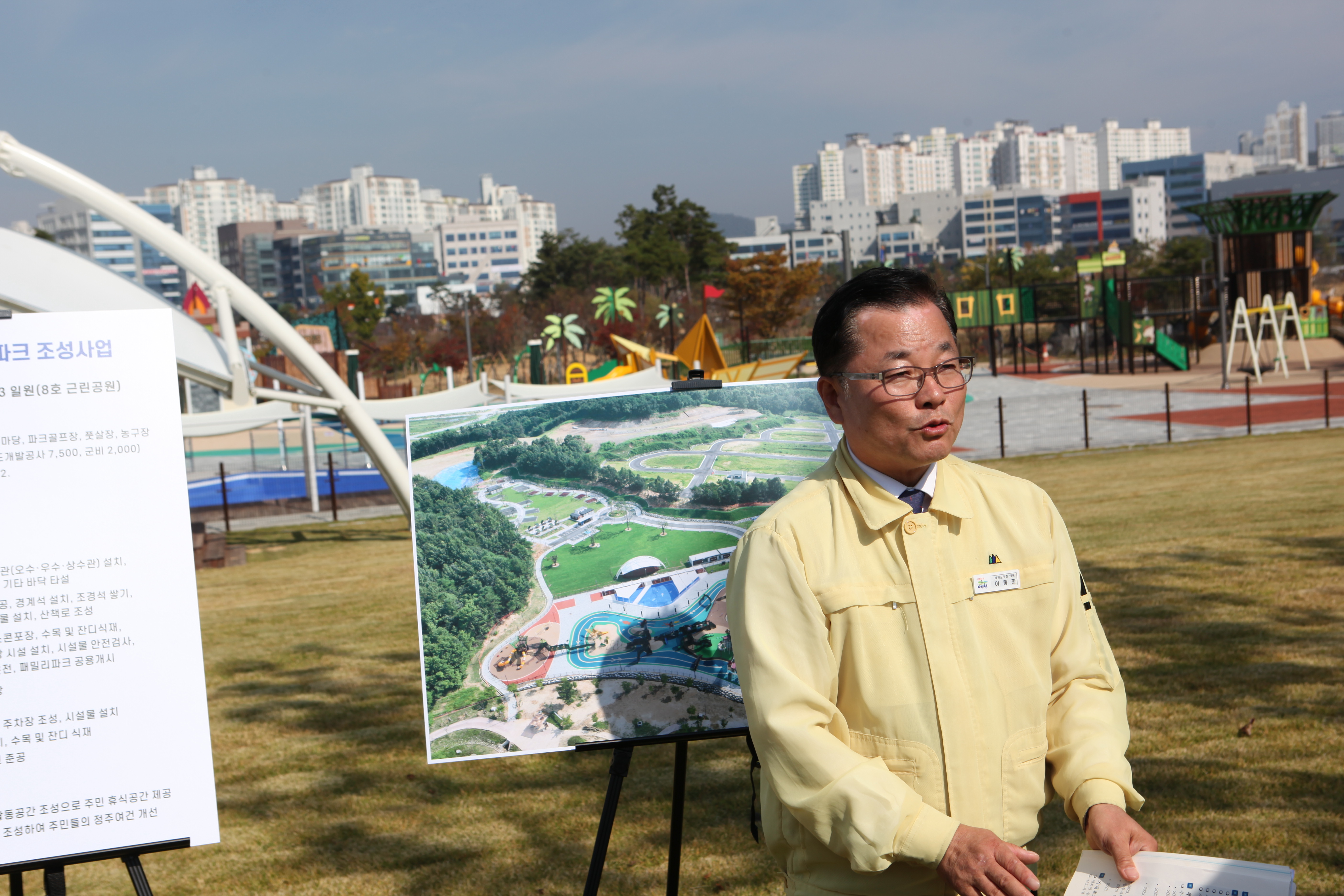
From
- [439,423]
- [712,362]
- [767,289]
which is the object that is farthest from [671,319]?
[439,423]

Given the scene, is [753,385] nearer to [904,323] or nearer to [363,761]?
[904,323]

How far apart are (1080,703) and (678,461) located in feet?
4.66

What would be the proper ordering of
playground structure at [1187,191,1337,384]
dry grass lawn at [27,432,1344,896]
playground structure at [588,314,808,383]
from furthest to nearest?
playground structure at [1187,191,1337,384], playground structure at [588,314,808,383], dry grass lawn at [27,432,1344,896]

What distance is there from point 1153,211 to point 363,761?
621 ft

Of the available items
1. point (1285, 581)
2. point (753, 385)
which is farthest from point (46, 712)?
point (1285, 581)

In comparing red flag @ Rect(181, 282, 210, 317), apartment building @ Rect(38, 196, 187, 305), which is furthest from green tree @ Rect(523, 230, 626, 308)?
apartment building @ Rect(38, 196, 187, 305)

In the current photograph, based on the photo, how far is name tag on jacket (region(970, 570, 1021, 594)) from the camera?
2.35 m

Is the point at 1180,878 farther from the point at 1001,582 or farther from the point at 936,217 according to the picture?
the point at 936,217

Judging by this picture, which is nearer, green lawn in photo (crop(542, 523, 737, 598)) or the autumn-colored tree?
green lawn in photo (crop(542, 523, 737, 598))

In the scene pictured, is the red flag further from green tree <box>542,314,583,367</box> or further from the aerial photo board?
the aerial photo board

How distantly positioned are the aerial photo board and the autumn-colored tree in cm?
5321

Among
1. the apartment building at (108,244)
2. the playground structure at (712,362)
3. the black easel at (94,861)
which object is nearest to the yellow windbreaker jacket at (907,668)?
the black easel at (94,861)

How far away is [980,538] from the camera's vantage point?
2387 mm

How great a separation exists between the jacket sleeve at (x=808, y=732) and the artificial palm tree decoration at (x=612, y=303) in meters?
Result: 46.4
